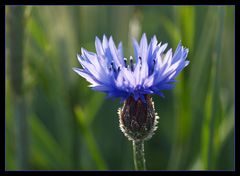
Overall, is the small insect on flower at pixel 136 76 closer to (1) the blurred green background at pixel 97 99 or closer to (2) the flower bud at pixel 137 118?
(2) the flower bud at pixel 137 118

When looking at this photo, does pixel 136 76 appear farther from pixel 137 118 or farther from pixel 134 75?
pixel 137 118

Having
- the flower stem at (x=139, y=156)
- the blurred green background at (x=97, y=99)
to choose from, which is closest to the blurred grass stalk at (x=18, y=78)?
the blurred green background at (x=97, y=99)

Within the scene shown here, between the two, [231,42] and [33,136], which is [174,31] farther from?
[33,136]

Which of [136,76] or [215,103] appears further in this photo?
[215,103]

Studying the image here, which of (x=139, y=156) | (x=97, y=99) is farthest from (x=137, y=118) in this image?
(x=97, y=99)
